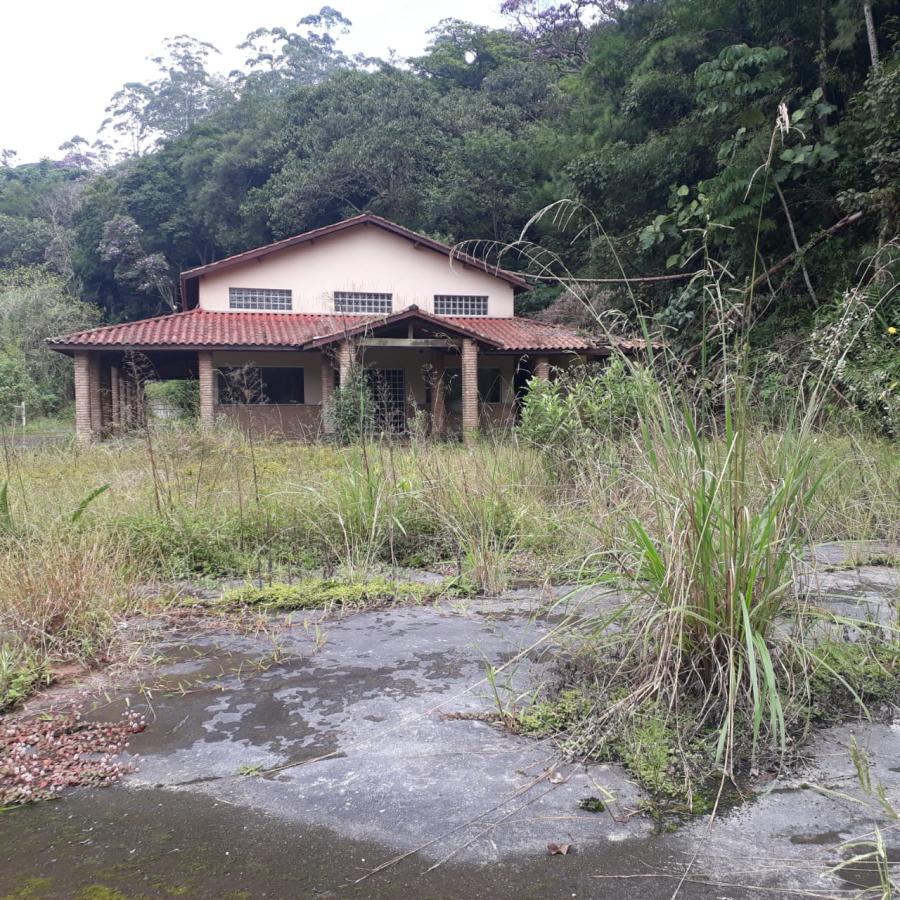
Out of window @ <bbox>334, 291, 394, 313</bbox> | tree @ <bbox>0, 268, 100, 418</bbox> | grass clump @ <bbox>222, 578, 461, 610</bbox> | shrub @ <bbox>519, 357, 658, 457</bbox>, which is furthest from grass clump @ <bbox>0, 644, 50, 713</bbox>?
tree @ <bbox>0, 268, 100, 418</bbox>

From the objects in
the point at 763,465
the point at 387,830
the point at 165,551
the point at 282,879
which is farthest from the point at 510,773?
the point at 165,551

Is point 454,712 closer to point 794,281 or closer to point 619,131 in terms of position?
point 794,281

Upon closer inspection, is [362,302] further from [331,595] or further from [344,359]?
[331,595]

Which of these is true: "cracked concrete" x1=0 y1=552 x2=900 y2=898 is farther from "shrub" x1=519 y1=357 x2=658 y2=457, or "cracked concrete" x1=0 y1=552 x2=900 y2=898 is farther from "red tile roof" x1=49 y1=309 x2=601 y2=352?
"red tile roof" x1=49 y1=309 x2=601 y2=352

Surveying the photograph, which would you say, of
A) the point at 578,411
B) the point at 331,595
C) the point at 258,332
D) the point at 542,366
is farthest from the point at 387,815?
the point at 542,366

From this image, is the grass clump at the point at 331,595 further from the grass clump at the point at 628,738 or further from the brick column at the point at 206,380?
the brick column at the point at 206,380

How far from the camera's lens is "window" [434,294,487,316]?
2081 cm

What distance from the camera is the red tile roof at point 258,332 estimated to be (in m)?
16.8

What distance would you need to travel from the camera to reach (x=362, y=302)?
20.3 meters

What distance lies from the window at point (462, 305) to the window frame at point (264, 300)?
4299 millimetres

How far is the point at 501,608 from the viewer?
12.4 feet

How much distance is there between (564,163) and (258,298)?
9660mm

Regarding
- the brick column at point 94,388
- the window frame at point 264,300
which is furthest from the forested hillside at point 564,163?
the brick column at point 94,388

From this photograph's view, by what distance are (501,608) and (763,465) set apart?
61.5 inches
